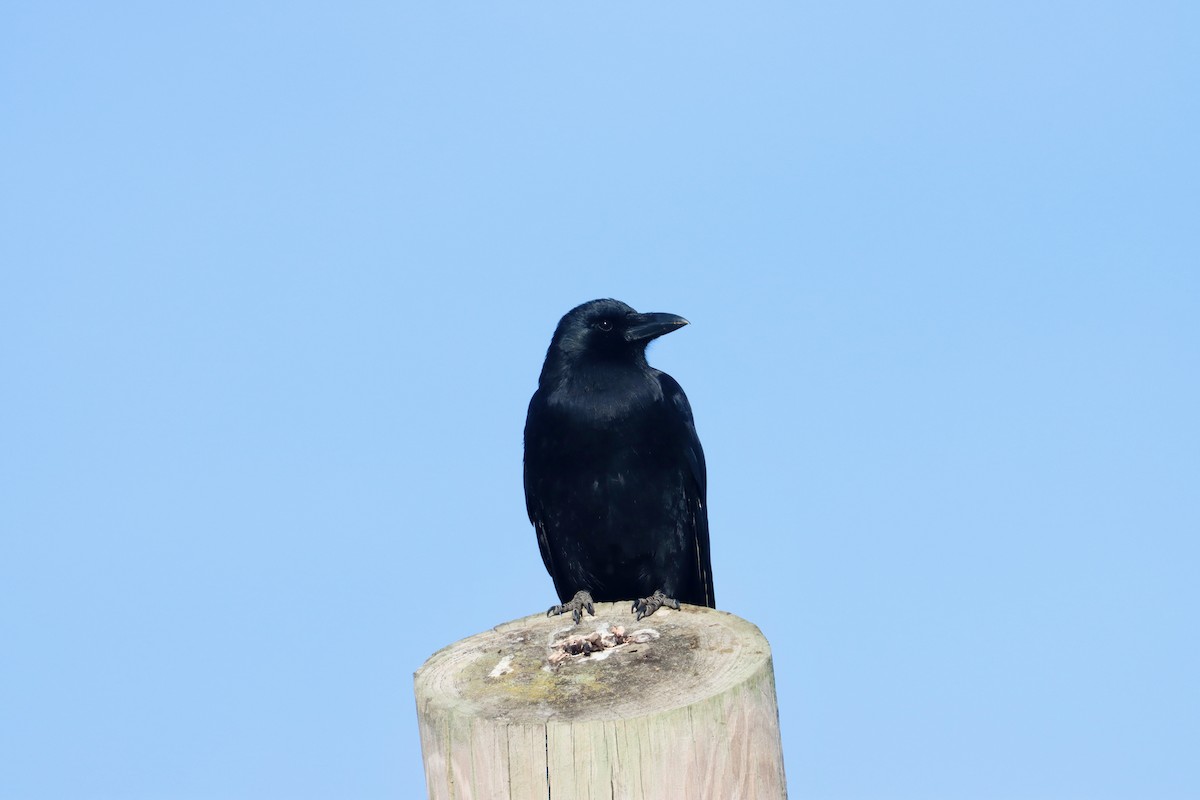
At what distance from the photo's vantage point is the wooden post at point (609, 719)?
289 cm

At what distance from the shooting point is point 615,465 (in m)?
5.86

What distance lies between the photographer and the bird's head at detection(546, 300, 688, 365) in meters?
6.18

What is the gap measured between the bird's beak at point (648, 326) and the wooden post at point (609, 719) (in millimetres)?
2694

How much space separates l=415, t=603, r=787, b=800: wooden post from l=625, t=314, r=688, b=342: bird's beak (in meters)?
2.69

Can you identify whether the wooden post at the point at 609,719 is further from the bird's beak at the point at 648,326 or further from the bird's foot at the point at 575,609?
the bird's beak at the point at 648,326

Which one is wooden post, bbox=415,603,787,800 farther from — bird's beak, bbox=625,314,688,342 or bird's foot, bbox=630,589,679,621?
bird's beak, bbox=625,314,688,342

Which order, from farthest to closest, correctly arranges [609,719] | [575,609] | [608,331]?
[608,331]
[575,609]
[609,719]

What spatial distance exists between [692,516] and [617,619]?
6.64 feet

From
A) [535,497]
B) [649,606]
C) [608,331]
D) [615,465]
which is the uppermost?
[608,331]

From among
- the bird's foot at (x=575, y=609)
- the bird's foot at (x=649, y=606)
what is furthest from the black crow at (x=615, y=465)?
the bird's foot at (x=575, y=609)

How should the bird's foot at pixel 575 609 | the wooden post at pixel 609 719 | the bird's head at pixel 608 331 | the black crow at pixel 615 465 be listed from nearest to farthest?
the wooden post at pixel 609 719, the bird's foot at pixel 575 609, the black crow at pixel 615 465, the bird's head at pixel 608 331

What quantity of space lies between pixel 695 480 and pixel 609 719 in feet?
10.5

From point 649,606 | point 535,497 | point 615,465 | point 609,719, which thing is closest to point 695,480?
point 615,465

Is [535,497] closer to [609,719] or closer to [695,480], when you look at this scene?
[695,480]
